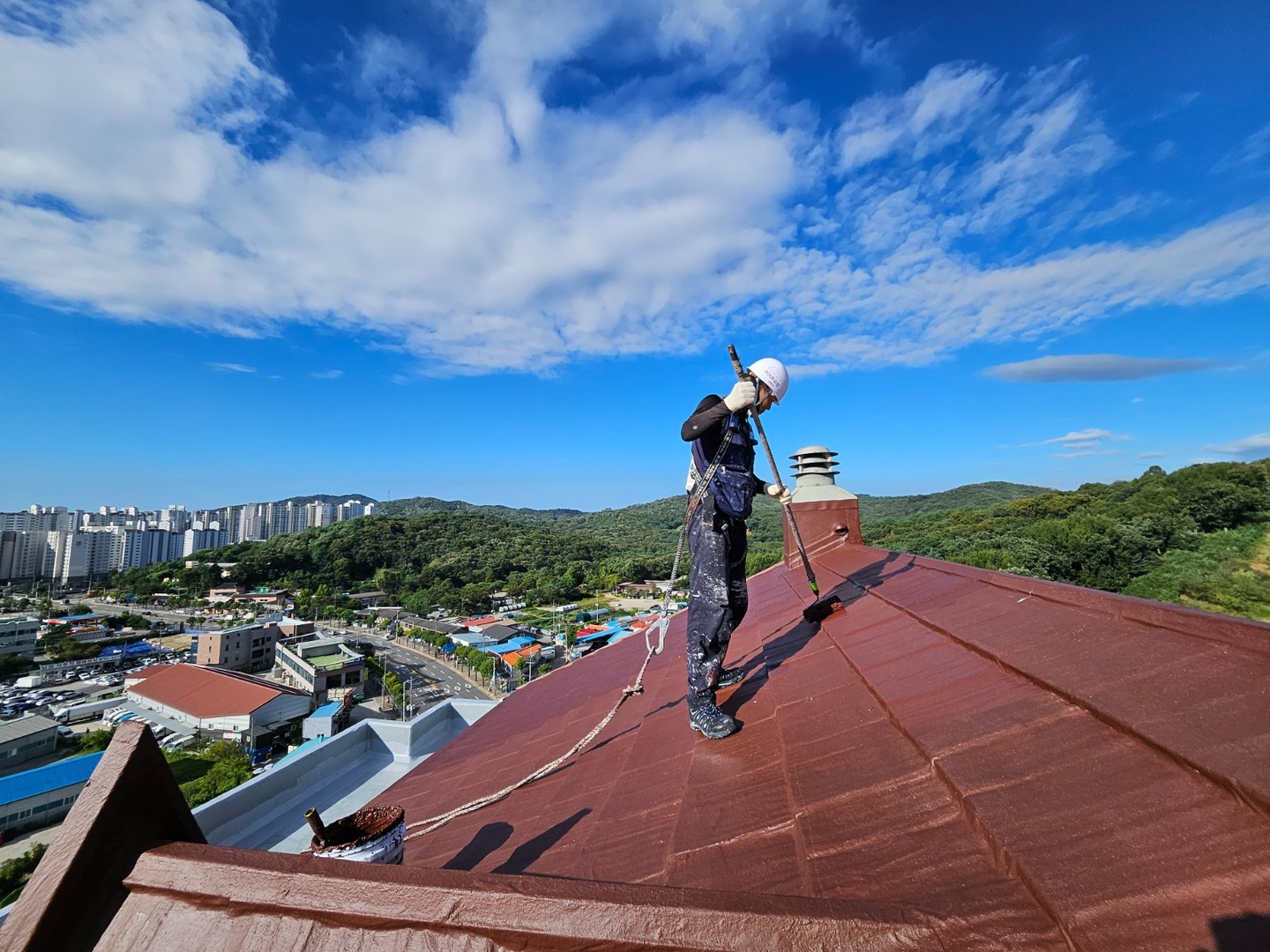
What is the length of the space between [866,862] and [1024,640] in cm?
151

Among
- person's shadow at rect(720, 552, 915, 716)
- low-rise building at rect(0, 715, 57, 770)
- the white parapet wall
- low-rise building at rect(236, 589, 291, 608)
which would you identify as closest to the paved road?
low-rise building at rect(0, 715, 57, 770)

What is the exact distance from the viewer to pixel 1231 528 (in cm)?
2481

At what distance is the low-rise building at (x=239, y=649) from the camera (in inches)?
1641

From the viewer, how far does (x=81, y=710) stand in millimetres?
31719

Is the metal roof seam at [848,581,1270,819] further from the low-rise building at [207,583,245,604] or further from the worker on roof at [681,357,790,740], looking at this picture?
the low-rise building at [207,583,245,604]

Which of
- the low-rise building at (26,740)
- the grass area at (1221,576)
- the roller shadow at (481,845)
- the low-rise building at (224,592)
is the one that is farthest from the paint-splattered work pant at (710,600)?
the low-rise building at (224,592)

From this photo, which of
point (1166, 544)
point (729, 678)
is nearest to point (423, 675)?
point (729, 678)

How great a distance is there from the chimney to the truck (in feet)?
139

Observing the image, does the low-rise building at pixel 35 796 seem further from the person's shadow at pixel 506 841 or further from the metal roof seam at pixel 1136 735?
the metal roof seam at pixel 1136 735

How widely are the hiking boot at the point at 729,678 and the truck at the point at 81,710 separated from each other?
1699 inches

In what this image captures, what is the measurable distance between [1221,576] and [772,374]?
73.3 feet

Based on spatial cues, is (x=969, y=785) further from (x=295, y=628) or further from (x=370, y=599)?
(x=370, y=599)

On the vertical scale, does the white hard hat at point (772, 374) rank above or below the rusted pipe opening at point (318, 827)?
above

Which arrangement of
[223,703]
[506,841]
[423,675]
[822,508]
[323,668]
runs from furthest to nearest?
1. [423,675]
2. [323,668]
3. [223,703]
4. [822,508]
5. [506,841]
